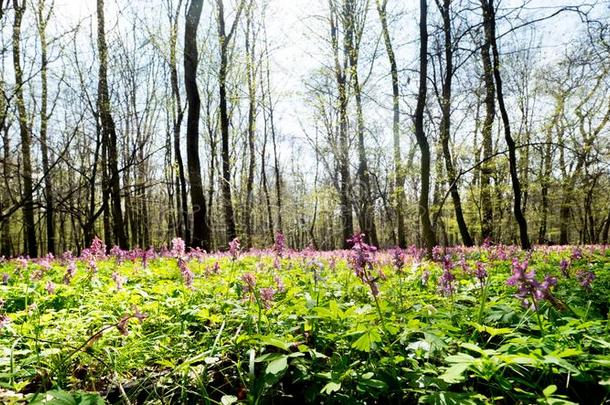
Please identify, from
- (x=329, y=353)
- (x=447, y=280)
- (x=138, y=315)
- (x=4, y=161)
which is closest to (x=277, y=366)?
(x=329, y=353)

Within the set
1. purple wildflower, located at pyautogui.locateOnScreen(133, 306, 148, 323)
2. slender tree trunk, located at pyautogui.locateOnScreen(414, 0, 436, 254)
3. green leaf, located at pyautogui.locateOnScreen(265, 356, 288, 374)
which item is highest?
slender tree trunk, located at pyautogui.locateOnScreen(414, 0, 436, 254)

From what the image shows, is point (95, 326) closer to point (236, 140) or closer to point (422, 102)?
point (422, 102)

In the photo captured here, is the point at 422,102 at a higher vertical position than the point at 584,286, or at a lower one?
higher

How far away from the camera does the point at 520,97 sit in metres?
27.1

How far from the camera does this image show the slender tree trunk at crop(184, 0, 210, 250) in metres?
12.8

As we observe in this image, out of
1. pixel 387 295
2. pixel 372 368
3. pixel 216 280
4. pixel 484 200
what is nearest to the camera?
pixel 372 368

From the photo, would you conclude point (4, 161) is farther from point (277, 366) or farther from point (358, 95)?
point (358, 95)

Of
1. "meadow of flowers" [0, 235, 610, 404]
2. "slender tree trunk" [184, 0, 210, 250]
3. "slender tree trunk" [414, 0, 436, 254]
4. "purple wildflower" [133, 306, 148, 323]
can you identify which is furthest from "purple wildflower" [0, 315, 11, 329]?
"slender tree trunk" [184, 0, 210, 250]

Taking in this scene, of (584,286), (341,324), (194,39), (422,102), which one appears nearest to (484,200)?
(422,102)

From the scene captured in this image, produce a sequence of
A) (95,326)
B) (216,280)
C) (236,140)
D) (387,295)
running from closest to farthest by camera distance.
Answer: (95,326)
(387,295)
(216,280)
(236,140)

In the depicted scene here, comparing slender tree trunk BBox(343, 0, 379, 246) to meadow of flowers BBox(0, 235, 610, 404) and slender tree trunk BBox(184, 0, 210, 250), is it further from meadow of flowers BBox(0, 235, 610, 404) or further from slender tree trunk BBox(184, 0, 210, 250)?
meadow of flowers BBox(0, 235, 610, 404)

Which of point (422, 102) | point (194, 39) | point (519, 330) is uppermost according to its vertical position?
point (194, 39)

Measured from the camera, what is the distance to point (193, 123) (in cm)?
1332

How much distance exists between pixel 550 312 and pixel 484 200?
59.7 ft
